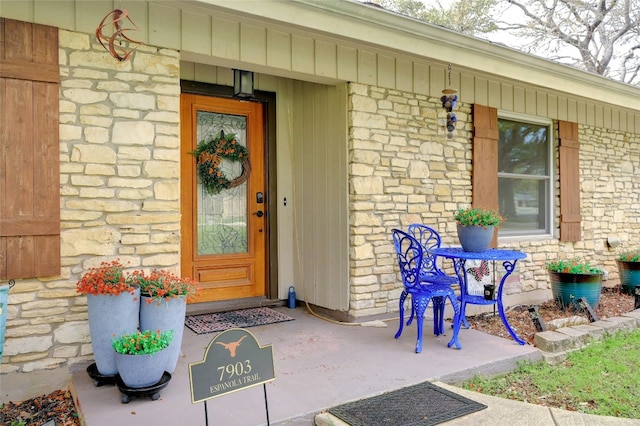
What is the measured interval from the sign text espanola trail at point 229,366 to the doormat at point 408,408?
56cm

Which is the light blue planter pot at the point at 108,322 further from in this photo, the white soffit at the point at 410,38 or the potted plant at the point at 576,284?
the potted plant at the point at 576,284

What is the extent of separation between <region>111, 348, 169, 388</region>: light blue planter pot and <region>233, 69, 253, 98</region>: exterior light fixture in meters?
2.30

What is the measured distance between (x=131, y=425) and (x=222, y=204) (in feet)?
7.89

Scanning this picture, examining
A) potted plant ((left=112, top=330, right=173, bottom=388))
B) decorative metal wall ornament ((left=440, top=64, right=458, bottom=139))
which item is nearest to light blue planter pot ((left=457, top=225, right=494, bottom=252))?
decorative metal wall ornament ((left=440, top=64, right=458, bottom=139))

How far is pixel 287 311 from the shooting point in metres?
4.39

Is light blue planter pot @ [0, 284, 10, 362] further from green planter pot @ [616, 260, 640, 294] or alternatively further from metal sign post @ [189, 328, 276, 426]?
green planter pot @ [616, 260, 640, 294]

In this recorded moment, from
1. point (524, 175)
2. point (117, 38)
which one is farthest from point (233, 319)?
point (524, 175)

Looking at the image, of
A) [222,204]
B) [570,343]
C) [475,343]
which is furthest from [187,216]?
[570,343]

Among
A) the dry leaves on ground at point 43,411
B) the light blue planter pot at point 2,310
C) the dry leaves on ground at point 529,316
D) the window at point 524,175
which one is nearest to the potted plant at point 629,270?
the dry leaves on ground at point 529,316

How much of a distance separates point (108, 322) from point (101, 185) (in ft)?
2.99

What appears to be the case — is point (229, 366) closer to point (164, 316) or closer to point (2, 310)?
point (164, 316)

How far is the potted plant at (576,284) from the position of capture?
15.2 ft

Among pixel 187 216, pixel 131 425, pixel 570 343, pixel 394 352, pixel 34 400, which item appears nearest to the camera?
pixel 131 425

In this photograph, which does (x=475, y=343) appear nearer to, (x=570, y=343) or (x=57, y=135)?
(x=570, y=343)
